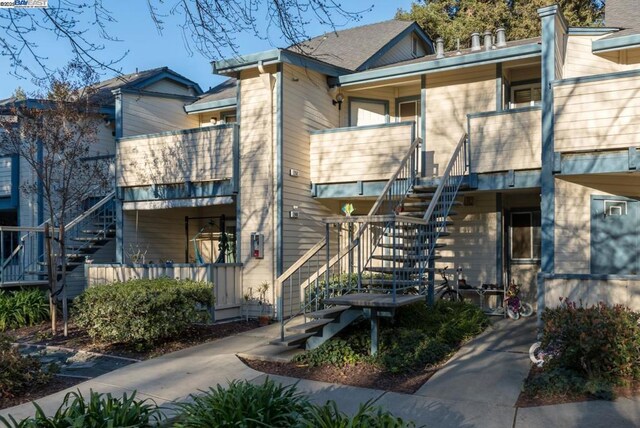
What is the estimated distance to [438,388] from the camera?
657cm

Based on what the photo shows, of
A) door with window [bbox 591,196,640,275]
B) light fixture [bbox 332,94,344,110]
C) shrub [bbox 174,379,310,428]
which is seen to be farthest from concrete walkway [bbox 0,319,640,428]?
light fixture [bbox 332,94,344,110]

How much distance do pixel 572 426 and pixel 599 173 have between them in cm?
561

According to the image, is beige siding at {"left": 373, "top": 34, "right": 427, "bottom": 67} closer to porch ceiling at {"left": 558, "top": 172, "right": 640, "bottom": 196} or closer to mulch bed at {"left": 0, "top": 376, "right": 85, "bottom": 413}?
porch ceiling at {"left": 558, "top": 172, "right": 640, "bottom": 196}

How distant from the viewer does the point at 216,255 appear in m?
15.5

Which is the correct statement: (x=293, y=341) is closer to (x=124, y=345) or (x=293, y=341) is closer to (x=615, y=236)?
(x=124, y=345)

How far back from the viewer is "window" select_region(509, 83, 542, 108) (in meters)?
12.3

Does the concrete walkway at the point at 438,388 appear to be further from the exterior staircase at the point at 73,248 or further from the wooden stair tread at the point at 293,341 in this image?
the exterior staircase at the point at 73,248

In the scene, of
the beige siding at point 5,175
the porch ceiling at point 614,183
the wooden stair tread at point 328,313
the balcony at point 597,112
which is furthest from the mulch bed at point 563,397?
the beige siding at point 5,175

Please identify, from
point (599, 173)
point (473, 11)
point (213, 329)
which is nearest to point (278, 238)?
point (213, 329)

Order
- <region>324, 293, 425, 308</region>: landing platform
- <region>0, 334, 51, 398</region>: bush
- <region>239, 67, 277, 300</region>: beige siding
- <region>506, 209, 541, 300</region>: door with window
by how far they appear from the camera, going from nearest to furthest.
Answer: <region>0, 334, 51, 398</region>: bush → <region>324, 293, 425, 308</region>: landing platform → <region>239, 67, 277, 300</region>: beige siding → <region>506, 209, 541, 300</region>: door with window

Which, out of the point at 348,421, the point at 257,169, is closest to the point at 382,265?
the point at 257,169

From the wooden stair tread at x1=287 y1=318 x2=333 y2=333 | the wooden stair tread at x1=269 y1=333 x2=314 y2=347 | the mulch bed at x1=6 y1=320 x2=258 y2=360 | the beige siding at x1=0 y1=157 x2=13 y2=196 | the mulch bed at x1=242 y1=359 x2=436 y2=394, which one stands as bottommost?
the mulch bed at x1=6 y1=320 x2=258 y2=360

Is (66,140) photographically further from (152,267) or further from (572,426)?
(572,426)

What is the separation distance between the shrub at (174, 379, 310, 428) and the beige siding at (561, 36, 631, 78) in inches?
379
